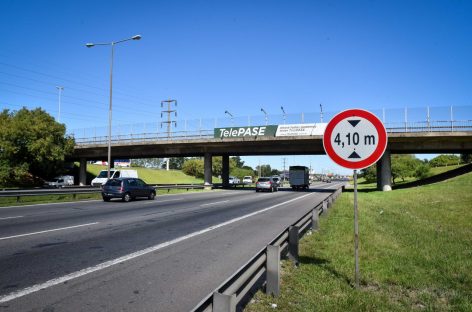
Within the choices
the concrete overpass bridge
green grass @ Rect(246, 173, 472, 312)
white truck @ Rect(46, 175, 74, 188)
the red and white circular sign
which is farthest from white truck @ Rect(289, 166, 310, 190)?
the red and white circular sign

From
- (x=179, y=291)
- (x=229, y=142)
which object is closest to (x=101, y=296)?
(x=179, y=291)

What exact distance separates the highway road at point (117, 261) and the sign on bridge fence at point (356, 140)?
2.70m

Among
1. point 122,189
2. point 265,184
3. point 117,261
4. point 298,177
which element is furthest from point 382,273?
point 298,177

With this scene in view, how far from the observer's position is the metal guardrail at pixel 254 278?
9.62 feet

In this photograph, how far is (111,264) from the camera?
661 cm

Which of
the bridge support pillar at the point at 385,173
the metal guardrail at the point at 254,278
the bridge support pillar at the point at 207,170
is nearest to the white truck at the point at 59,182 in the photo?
the bridge support pillar at the point at 207,170

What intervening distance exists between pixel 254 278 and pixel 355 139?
263 centimetres

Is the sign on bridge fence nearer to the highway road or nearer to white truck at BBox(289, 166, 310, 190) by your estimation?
the highway road

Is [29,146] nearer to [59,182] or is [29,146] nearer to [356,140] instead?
[59,182]

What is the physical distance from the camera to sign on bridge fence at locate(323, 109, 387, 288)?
5305mm

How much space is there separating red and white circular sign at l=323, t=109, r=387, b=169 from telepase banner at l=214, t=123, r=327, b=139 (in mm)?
31282

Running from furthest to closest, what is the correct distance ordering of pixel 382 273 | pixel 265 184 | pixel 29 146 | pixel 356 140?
pixel 29 146, pixel 265 184, pixel 382 273, pixel 356 140

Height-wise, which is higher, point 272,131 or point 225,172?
point 272,131

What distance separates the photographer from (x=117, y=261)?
686 cm
